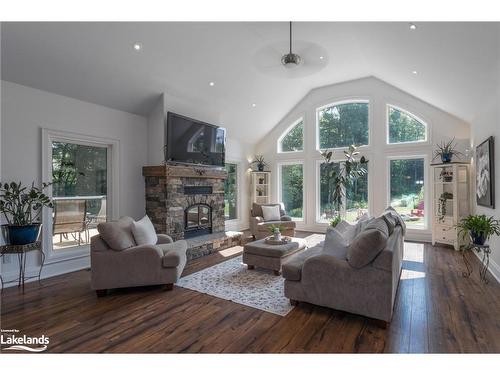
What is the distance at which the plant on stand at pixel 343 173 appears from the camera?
22.2 ft

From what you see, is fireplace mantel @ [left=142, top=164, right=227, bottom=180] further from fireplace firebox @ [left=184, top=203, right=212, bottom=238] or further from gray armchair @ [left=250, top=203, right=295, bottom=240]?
gray armchair @ [left=250, top=203, right=295, bottom=240]

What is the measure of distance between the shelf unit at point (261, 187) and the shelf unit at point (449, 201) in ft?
13.6

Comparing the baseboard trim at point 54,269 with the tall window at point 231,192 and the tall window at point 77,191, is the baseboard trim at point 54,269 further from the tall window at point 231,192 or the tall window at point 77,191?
the tall window at point 231,192

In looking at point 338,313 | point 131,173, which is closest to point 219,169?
point 131,173

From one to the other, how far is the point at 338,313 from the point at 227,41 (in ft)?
13.8

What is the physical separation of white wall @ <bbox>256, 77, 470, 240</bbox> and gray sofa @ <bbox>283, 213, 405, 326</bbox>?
163 inches

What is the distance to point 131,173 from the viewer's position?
5.21 meters

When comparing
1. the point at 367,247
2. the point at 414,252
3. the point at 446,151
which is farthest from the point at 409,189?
the point at 367,247

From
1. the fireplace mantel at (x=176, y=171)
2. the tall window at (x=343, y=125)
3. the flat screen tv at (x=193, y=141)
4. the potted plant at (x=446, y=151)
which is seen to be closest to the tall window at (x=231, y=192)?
the flat screen tv at (x=193, y=141)

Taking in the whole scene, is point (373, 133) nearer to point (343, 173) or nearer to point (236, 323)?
point (343, 173)

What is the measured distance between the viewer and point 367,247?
2.54m
